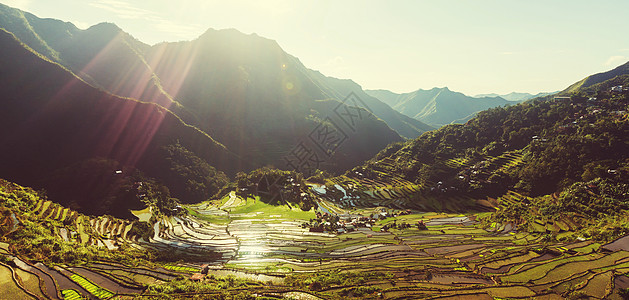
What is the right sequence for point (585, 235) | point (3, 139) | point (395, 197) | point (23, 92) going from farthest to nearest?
point (395, 197) < point (23, 92) < point (3, 139) < point (585, 235)

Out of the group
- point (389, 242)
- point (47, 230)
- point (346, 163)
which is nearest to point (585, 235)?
point (389, 242)

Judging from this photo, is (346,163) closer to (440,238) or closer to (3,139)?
(440,238)

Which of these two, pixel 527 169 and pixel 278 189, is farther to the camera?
pixel 278 189

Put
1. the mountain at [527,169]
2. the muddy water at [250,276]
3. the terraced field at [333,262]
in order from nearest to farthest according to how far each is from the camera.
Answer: the terraced field at [333,262]
the muddy water at [250,276]
the mountain at [527,169]

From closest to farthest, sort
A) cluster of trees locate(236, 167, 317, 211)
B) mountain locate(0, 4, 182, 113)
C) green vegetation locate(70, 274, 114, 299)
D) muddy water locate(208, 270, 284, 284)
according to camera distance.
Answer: green vegetation locate(70, 274, 114, 299) < muddy water locate(208, 270, 284, 284) < cluster of trees locate(236, 167, 317, 211) < mountain locate(0, 4, 182, 113)

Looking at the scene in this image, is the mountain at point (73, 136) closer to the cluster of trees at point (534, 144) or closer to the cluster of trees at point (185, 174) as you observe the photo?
the cluster of trees at point (185, 174)

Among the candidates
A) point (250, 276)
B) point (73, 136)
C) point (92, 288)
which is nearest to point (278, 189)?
point (250, 276)

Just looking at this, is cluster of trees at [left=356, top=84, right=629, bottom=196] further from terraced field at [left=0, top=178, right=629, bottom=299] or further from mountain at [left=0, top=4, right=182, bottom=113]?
mountain at [left=0, top=4, right=182, bottom=113]

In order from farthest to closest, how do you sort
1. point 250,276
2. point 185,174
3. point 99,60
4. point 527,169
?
point 99,60
point 185,174
point 527,169
point 250,276

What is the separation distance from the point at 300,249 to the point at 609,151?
7781 cm

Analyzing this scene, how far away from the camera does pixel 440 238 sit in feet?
142

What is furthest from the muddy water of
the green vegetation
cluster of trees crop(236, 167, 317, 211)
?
cluster of trees crop(236, 167, 317, 211)

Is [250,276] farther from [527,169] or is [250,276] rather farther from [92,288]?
[527,169]

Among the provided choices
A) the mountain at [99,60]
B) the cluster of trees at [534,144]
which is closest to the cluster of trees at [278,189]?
the cluster of trees at [534,144]
